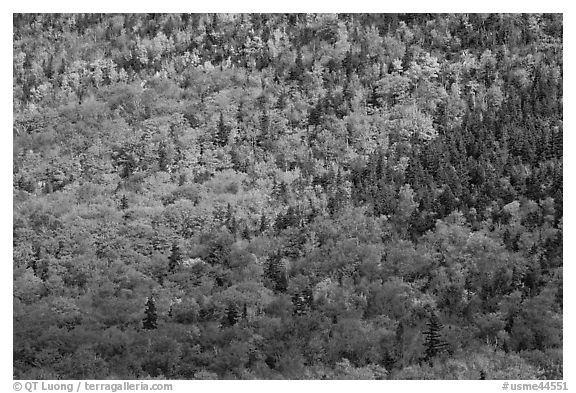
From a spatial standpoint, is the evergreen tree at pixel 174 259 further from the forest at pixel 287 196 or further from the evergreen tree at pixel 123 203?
the evergreen tree at pixel 123 203

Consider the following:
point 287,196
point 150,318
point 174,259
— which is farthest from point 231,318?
point 287,196

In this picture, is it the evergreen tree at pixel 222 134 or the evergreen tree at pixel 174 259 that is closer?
the evergreen tree at pixel 174 259

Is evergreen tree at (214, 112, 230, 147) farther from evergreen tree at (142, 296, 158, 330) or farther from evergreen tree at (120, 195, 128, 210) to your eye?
evergreen tree at (142, 296, 158, 330)

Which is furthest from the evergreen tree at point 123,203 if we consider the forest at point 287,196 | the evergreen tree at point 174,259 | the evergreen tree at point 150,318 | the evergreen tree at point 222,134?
the evergreen tree at point 222,134

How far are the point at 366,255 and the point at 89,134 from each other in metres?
16.2

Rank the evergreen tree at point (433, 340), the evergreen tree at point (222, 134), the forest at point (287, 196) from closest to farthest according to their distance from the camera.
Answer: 1. the evergreen tree at point (433, 340)
2. the forest at point (287, 196)
3. the evergreen tree at point (222, 134)

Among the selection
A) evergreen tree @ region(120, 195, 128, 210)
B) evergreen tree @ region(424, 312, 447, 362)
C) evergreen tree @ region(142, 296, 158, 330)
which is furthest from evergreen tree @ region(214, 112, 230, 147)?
evergreen tree @ region(424, 312, 447, 362)

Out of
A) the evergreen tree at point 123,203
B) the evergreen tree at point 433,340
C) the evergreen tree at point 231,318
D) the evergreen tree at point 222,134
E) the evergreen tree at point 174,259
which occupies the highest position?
the evergreen tree at point 222,134

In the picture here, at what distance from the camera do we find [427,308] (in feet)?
131

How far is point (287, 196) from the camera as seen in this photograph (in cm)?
4400

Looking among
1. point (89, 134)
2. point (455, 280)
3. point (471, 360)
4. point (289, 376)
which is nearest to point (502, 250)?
point (455, 280)

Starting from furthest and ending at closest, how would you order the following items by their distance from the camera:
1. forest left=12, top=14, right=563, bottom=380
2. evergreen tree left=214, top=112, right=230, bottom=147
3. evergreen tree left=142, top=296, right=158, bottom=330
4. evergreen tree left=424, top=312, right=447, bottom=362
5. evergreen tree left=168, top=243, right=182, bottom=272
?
evergreen tree left=214, top=112, right=230, bottom=147, evergreen tree left=168, top=243, right=182, bottom=272, evergreen tree left=142, top=296, right=158, bottom=330, forest left=12, top=14, right=563, bottom=380, evergreen tree left=424, top=312, right=447, bottom=362

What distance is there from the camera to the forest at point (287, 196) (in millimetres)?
38688

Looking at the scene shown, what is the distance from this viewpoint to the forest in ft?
127
